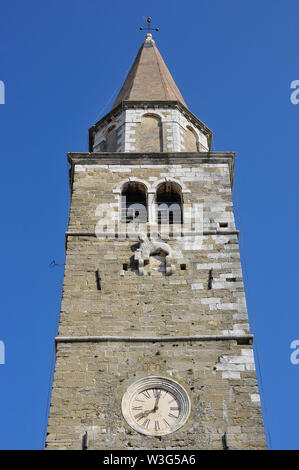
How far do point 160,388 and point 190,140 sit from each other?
28.1 feet

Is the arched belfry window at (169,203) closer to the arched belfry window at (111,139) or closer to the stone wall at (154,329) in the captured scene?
the stone wall at (154,329)

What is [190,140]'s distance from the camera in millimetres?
21188

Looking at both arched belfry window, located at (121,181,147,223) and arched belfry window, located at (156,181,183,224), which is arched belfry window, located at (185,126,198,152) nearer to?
arched belfry window, located at (156,181,183,224)

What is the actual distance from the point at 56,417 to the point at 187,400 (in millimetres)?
2193

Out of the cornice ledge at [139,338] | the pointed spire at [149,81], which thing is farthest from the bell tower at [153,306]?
the pointed spire at [149,81]

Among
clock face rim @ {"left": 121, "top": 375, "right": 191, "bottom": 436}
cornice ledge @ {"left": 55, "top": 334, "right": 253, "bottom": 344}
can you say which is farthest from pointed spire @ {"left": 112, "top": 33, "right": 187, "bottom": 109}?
clock face rim @ {"left": 121, "top": 375, "right": 191, "bottom": 436}

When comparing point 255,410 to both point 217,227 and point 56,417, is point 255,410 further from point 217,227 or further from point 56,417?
point 217,227

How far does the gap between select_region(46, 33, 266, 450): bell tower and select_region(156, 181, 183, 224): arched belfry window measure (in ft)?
0.09

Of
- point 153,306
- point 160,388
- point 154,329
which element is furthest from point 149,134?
point 160,388

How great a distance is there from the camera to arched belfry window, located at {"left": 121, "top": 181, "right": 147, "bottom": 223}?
59.2ft

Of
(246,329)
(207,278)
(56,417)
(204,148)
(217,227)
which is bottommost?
(56,417)
